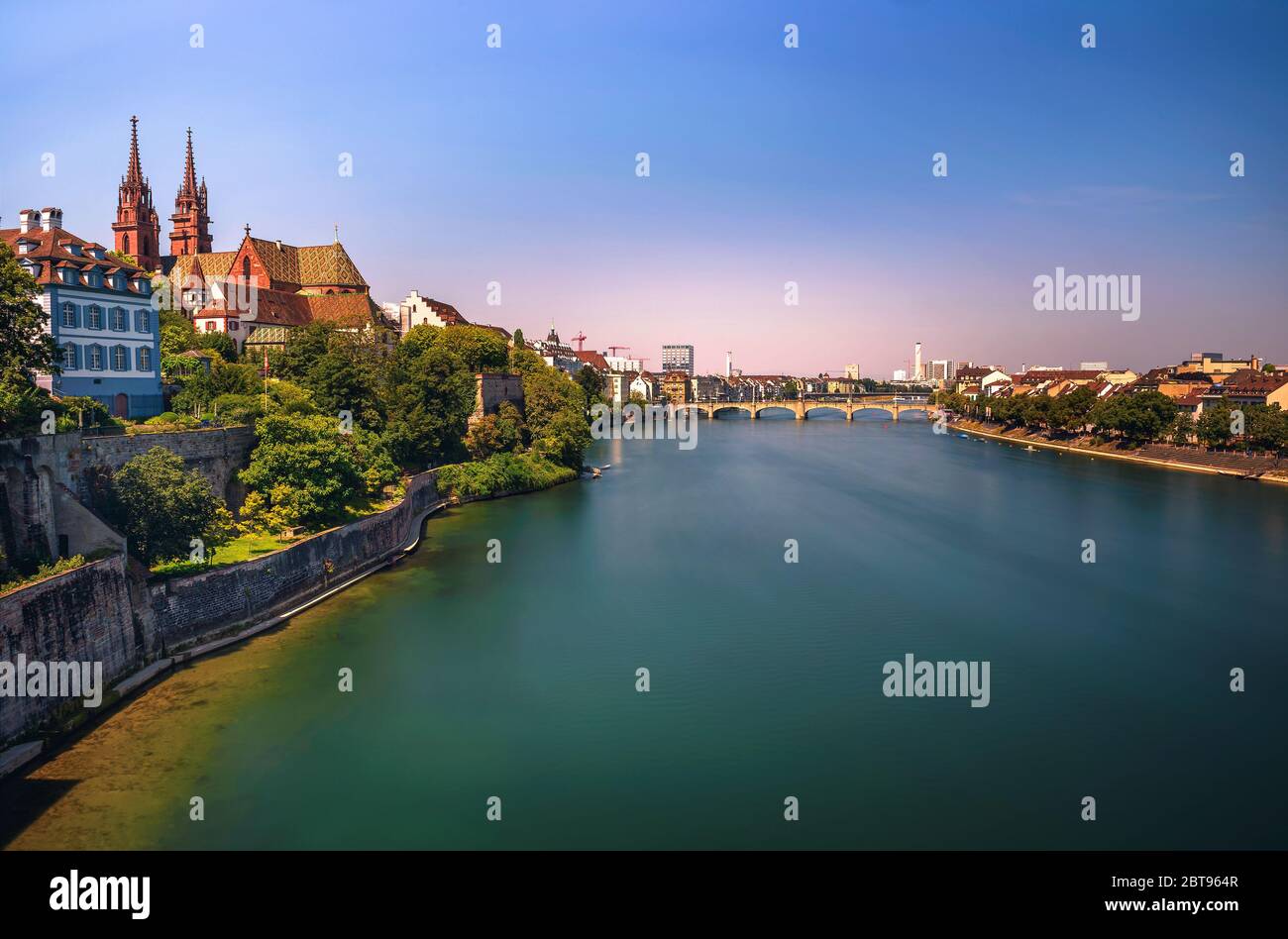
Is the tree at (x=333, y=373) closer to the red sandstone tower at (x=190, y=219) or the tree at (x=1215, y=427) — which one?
the red sandstone tower at (x=190, y=219)

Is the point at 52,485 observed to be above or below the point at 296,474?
above

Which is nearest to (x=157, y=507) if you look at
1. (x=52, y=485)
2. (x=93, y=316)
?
(x=52, y=485)

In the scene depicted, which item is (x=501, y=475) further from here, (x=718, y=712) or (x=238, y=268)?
(x=238, y=268)

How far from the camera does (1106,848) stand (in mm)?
8320

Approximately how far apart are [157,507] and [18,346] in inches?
119

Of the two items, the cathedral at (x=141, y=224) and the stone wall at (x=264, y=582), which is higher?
the cathedral at (x=141, y=224)

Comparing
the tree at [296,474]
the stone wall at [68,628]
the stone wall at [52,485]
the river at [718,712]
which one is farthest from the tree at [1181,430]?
the stone wall at [68,628]

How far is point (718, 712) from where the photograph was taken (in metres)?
11.4

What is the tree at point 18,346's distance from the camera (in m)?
11.9

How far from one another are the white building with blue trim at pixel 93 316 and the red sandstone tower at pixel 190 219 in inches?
1293

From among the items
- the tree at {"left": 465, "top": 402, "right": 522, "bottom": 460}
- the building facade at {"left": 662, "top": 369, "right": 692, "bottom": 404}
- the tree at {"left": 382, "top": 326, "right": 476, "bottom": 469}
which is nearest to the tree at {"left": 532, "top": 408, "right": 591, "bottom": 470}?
the tree at {"left": 465, "top": 402, "right": 522, "bottom": 460}

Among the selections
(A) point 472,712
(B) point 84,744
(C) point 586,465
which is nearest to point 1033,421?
(C) point 586,465
